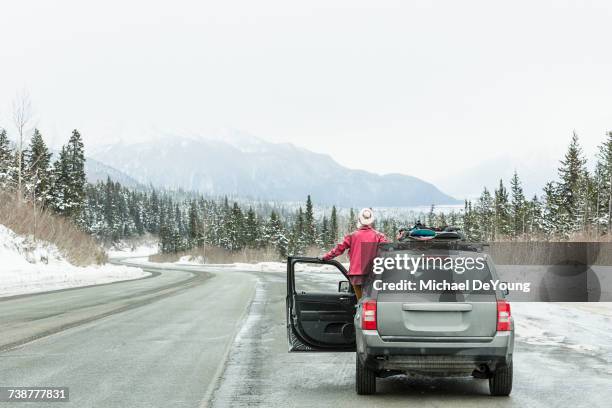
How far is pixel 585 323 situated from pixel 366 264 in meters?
7.85

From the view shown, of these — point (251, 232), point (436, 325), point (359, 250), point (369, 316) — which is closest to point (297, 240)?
point (251, 232)

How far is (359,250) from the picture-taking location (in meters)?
8.59

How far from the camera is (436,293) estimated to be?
6.80 metres

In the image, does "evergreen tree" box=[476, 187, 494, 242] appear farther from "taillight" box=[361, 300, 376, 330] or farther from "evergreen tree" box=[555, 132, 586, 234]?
"taillight" box=[361, 300, 376, 330]

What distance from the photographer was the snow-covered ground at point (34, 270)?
94.4ft

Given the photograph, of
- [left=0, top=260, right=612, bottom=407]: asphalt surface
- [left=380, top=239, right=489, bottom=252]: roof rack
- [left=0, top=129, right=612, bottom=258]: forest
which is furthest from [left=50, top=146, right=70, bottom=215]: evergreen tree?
[left=380, top=239, right=489, bottom=252]: roof rack

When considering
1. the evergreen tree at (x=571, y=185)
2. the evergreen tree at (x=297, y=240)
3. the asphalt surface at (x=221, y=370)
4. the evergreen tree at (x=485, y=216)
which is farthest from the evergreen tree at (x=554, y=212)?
the asphalt surface at (x=221, y=370)

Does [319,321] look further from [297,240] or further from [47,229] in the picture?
[297,240]

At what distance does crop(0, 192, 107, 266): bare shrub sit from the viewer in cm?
3769

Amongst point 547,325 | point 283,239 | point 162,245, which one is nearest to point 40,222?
point 547,325

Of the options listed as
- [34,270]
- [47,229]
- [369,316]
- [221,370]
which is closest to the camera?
[369,316]

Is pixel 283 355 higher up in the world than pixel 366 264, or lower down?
lower down

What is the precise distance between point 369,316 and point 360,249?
1.83 m

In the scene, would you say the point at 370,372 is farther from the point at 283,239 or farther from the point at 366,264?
the point at 283,239
